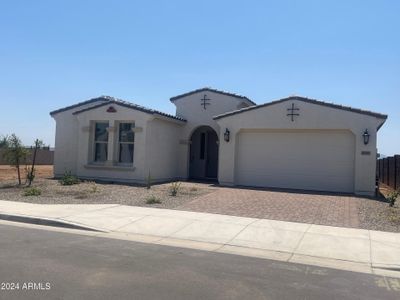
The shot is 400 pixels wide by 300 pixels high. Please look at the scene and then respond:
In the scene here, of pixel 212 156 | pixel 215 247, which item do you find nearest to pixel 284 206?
pixel 215 247

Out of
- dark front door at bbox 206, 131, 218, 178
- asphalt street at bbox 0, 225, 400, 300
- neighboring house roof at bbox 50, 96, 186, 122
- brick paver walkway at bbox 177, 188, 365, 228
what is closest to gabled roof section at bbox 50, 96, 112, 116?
neighboring house roof at bbox 50, 96, 186, 122

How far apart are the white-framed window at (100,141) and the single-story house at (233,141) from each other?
5 centimetres

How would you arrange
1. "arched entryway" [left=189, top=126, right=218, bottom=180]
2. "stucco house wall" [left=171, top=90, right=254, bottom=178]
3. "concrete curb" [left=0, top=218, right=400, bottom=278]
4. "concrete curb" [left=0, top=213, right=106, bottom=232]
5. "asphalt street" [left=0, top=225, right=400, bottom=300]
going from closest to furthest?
"asphalt street" [left=0, top=225, right=400, bottom=300]
"concrete curb" [left=0, top=218, right=400, bottom=278]
"concrete curb" [left=0, top=213, right=106, bottom=232]
"stucco house wall" [left=171, top=90, right=254, bottom=178]
"arched entryway" [left=189, top=126, right=218, bottom=180]

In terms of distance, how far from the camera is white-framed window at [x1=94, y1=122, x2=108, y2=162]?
20.8m

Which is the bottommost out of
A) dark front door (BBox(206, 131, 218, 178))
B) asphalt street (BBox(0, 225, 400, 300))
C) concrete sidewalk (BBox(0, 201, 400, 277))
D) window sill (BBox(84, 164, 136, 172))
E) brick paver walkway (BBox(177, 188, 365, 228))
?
asphalt street (BBox(0, 225, 400, 300))

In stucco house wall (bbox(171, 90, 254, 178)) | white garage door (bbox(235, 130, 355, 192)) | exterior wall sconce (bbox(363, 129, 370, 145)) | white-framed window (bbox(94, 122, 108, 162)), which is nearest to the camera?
exterior wall sconce (bbox(363, 129, 370, 145))

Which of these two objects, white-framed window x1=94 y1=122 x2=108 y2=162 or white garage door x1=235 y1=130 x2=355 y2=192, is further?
white-framed window x1=94 y1=122 x2=108 y2=162

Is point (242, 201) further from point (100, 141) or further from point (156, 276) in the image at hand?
point (100, 141)

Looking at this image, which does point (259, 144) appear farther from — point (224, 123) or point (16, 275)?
point (16, 275)

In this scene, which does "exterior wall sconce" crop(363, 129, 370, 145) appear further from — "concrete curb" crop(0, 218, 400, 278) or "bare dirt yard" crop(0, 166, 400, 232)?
"concrete curb" crop(0, 218, 400, 278)

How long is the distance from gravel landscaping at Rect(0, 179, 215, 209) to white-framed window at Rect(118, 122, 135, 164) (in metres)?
1.81

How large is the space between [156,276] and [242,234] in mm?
3819

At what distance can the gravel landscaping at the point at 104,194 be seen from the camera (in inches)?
559

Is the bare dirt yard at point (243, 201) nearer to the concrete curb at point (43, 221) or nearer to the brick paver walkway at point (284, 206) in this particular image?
the brick paver walkway at point (284, 206)
